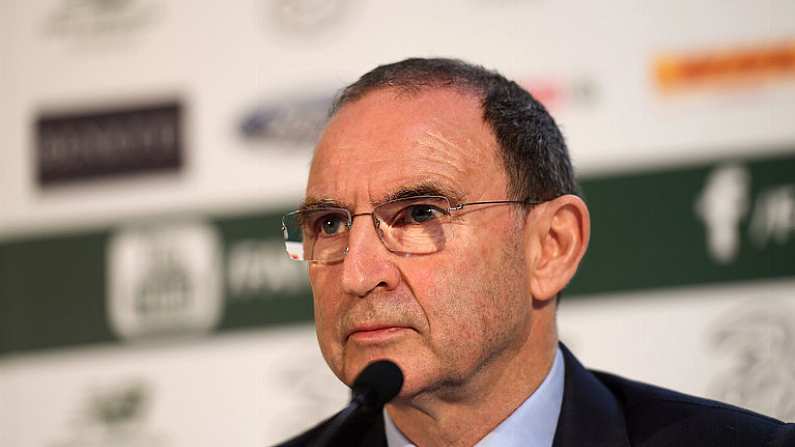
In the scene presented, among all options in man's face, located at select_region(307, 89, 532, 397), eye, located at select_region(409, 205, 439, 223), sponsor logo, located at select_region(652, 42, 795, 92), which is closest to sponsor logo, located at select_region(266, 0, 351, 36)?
sponsor logo, located at select_region(652, 42, 795, 92)

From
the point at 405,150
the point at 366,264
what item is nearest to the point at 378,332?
the point at 366,264

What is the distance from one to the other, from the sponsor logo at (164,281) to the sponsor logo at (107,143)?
24cm

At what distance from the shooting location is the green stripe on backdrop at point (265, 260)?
2.71 m

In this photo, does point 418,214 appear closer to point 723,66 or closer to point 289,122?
point 723,66

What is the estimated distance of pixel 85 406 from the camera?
11.1ft

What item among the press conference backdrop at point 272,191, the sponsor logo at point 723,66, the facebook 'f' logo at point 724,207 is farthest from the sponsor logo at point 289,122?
the facebook 'f' logo at point 724,207

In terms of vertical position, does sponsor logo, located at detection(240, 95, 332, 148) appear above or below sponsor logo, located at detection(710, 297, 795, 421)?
above

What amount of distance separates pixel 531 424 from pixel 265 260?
1561 millimetres

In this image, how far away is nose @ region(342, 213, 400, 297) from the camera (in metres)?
1.65

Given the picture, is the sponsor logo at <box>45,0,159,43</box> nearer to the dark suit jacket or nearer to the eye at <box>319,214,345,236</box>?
the eye at <box>319,214,345,236</box>

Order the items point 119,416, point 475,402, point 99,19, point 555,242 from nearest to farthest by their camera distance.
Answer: point 475,402 < point 555,242 < point 119,416 < point 99,19

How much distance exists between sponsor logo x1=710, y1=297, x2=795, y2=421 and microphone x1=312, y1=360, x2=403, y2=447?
4.69 ft

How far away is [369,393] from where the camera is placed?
59.1 inches

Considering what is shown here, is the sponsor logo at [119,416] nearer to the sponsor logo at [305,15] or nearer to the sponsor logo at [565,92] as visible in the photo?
the sponsor logo at [305,15]
